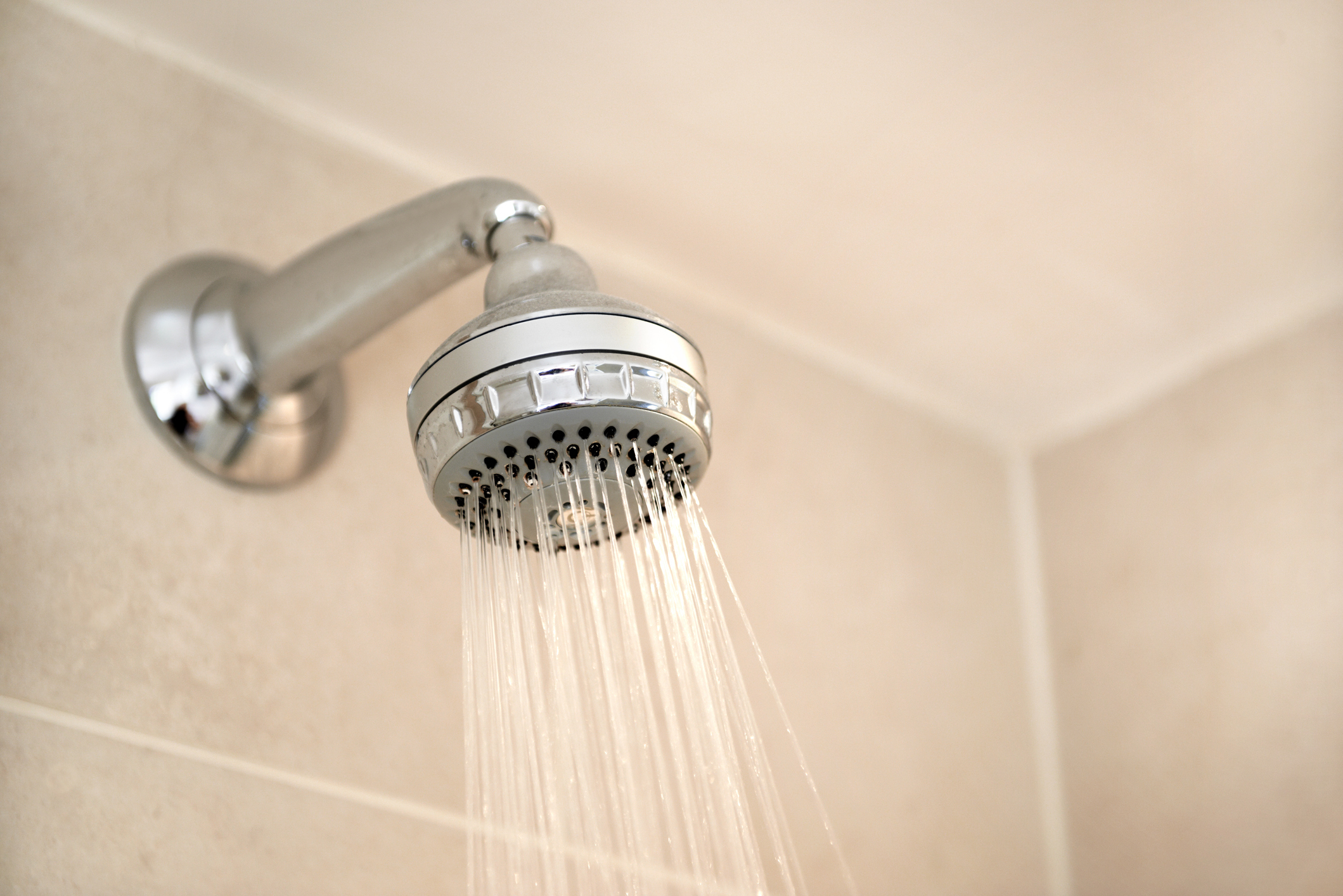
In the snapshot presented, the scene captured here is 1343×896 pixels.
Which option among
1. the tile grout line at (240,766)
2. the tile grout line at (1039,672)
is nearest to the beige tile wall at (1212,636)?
the tile grout line at (1039,672)

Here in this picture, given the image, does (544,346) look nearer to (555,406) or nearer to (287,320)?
(555,406)

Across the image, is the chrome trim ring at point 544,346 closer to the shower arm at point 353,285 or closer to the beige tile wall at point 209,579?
the shower arm at point 353,285

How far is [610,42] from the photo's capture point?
33.0 inches

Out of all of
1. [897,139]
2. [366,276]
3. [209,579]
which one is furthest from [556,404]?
[897,139]

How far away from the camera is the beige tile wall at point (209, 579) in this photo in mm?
659

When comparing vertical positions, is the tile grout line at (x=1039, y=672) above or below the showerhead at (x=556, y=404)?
above

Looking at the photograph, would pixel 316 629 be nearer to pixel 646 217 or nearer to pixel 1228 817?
pixel 646 217

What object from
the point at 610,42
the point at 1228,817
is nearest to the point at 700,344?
the point at 610,42

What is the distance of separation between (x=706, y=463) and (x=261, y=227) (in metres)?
0.46

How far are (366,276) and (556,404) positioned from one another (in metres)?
0.22

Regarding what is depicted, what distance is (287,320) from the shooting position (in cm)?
71

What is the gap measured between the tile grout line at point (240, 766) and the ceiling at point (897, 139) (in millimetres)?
482

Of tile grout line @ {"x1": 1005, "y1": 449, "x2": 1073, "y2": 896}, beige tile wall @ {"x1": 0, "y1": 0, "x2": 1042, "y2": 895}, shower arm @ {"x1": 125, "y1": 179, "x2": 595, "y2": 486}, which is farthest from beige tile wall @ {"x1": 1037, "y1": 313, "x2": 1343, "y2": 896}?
shower arm @ {"x1": 125, "y1": 179, "x2": 595, "y2": 486}

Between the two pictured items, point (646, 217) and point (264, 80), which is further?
point (646, 217)
